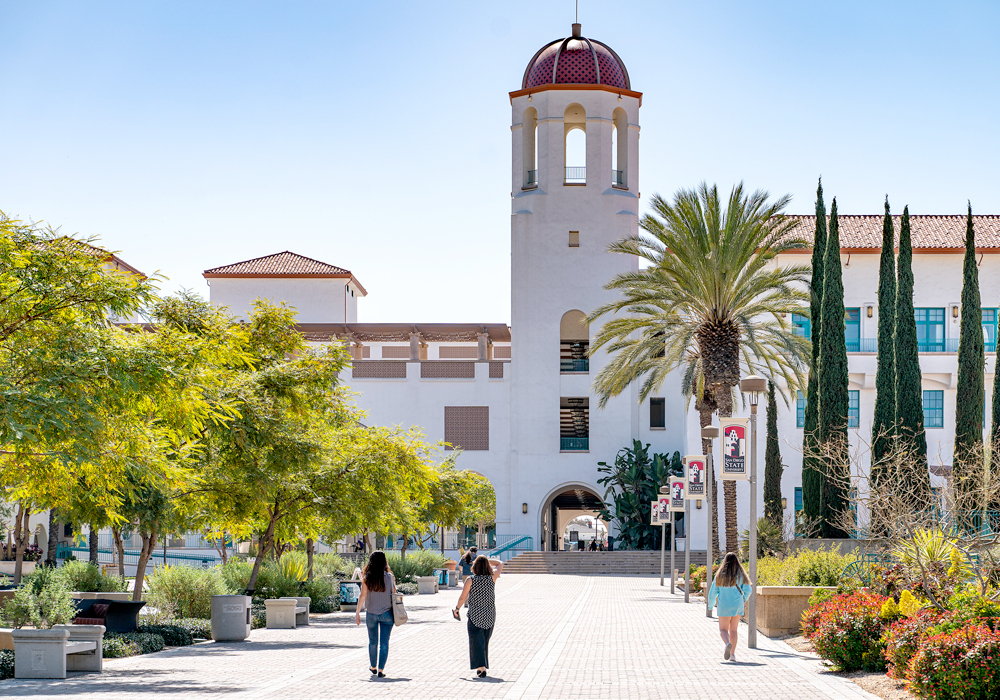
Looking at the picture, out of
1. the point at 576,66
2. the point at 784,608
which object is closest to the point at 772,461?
the point at 576,66

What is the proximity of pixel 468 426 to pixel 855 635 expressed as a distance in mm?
45999

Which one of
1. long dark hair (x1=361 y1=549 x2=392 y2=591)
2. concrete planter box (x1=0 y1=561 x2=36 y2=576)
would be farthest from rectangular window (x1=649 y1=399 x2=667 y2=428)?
long dark hair (x1=361 y1=549 x2=392 y2=591)

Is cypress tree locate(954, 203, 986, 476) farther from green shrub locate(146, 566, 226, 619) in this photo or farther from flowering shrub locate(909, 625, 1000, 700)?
flowering shrub locate(909, 625, 1000, 700)

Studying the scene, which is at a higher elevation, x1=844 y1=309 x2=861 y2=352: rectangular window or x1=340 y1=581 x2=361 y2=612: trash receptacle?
x1=844 y1=309 x2=861 y2=352: rectangular window

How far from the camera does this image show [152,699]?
1134 cm

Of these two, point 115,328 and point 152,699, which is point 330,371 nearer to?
point 115,328

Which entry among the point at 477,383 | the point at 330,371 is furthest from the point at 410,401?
the point at 330,371

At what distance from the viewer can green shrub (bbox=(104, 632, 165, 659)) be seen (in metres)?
15.8

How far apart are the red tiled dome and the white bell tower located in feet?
0.24

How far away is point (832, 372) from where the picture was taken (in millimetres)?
36750

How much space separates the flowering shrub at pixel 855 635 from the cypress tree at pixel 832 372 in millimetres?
22030

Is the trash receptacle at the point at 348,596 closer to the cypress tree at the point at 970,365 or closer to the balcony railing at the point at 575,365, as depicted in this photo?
the cypress tree at the point at 970,365

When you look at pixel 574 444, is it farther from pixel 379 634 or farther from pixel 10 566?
pixel 379 634

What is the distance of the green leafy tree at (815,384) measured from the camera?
37781 millimetres
